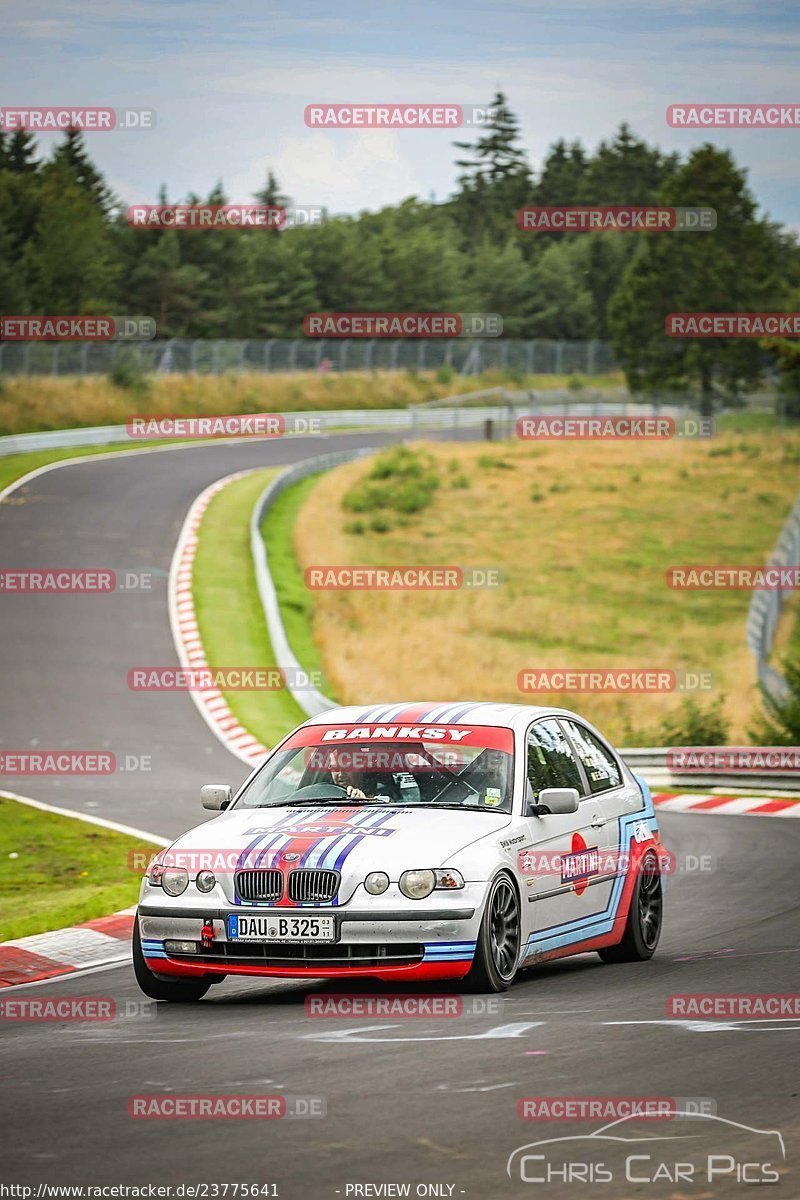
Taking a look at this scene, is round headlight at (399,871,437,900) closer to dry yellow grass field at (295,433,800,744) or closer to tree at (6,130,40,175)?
dry yellow grass field at (295,433,800,744)

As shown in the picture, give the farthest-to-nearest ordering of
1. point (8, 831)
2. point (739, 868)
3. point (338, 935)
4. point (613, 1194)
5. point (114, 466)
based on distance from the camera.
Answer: point (114, 466) → point (8, 831) → point (739, 868) → point (338, 935) → point (613, 1194)

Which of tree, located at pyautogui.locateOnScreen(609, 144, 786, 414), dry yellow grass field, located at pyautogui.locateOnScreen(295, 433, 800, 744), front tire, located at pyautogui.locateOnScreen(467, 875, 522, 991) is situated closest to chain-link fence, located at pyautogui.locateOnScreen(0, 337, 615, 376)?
tree, located at pyautogui.locateOnScreen(609, 144, 786, 414)

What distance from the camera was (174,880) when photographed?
9453 mm

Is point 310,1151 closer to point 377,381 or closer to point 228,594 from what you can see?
point 228,594

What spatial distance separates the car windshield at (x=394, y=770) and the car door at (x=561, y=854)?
25cm

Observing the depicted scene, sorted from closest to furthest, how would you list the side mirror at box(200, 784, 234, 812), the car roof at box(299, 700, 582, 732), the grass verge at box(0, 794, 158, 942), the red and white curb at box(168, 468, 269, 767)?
the side mirror at box(200, 784, 234, 812) < the car roof at box(299, 700, 582, 732) < the grass verge at box(0, 794, 158, 942) < the red and white curb at box(168, 468, 269, 767)

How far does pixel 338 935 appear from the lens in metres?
9.08

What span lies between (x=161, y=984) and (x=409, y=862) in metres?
1.50

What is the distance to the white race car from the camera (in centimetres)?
909

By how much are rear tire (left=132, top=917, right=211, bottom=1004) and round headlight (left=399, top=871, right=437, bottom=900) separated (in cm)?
130

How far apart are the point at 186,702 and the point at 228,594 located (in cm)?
728

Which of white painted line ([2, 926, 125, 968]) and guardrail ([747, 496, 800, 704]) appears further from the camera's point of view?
guardrail ([747, 496, 800, 704])

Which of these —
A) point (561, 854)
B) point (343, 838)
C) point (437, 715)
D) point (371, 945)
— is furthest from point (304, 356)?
point (371, 945)

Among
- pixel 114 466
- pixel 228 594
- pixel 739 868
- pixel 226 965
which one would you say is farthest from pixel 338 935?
pixel 114 466
